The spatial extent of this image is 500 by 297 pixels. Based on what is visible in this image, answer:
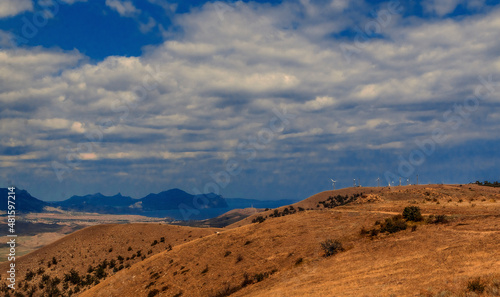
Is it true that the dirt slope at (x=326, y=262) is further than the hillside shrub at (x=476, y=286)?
Yes

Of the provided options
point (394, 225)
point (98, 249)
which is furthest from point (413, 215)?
point (98, 249)

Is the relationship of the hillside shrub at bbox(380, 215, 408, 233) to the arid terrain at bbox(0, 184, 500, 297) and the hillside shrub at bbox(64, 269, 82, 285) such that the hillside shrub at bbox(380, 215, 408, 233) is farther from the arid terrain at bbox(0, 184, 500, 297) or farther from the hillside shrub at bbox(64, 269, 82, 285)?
the hillside shrub at bbox(64, 269, 82, 285)

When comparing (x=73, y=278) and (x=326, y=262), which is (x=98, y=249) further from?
(x=326, y=262)

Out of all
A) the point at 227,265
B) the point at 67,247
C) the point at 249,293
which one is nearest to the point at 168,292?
the point at 227,265

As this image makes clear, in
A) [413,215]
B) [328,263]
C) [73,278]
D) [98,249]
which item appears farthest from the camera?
[98,249]

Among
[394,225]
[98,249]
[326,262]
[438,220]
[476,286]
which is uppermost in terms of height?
[438,220]

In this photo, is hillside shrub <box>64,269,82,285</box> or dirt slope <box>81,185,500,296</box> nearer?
dirt slope <box>81,185,500,296</box>

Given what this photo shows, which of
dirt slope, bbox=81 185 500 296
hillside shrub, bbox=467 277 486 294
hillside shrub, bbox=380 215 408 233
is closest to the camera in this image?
hillside shrub, bbox=467 277 486 294

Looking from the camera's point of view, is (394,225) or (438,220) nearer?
(394,225)

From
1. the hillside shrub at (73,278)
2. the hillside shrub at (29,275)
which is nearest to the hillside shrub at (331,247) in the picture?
the hillside shrub at (73,278)

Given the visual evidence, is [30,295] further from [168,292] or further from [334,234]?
[334,234]

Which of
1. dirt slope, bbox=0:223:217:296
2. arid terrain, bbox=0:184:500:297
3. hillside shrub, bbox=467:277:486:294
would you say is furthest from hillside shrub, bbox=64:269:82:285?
hillside shrub, bbox=467:277:486:294

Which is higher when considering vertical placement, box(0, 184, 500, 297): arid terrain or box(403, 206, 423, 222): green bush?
box(403, 206, 423, 222): green bush

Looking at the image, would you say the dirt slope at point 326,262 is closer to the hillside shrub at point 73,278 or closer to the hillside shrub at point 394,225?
the hillside shrub at point 394,225
